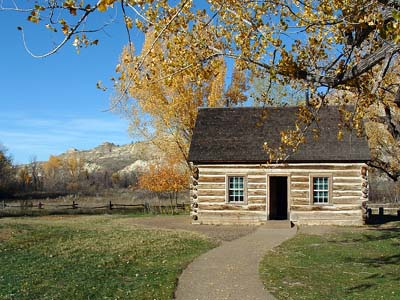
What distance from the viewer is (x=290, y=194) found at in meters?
24.8

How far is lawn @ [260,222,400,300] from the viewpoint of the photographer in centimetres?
1018

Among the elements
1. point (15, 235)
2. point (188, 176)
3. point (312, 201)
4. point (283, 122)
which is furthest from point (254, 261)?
point (188, 176)

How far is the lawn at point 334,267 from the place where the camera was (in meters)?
10.2

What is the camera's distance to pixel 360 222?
2447cm

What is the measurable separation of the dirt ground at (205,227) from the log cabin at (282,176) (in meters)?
0.97

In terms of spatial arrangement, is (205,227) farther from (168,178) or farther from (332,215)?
(168,178)

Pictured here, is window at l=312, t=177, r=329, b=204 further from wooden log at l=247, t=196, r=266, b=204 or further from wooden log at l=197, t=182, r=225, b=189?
wooden log at l=197, t=182, r=225, b=189

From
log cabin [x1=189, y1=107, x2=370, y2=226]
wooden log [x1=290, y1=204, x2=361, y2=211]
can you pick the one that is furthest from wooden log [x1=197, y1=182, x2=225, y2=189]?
wooden log [x1=290, y1=204, x2=361, y2=211]

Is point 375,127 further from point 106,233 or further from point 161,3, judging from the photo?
point 161,3

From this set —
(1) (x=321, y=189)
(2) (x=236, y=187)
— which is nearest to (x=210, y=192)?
(2) (x=236, y=187)

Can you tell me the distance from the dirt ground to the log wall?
2.84 ft

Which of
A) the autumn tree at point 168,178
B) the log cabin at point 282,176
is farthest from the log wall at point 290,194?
the autumn tree at point 168,178

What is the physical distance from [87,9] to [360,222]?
22.1m

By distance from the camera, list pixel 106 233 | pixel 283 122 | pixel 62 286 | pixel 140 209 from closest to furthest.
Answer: pixel 62 286 < pixel 106 233 < pixel 283 122 < pixel 140 209
